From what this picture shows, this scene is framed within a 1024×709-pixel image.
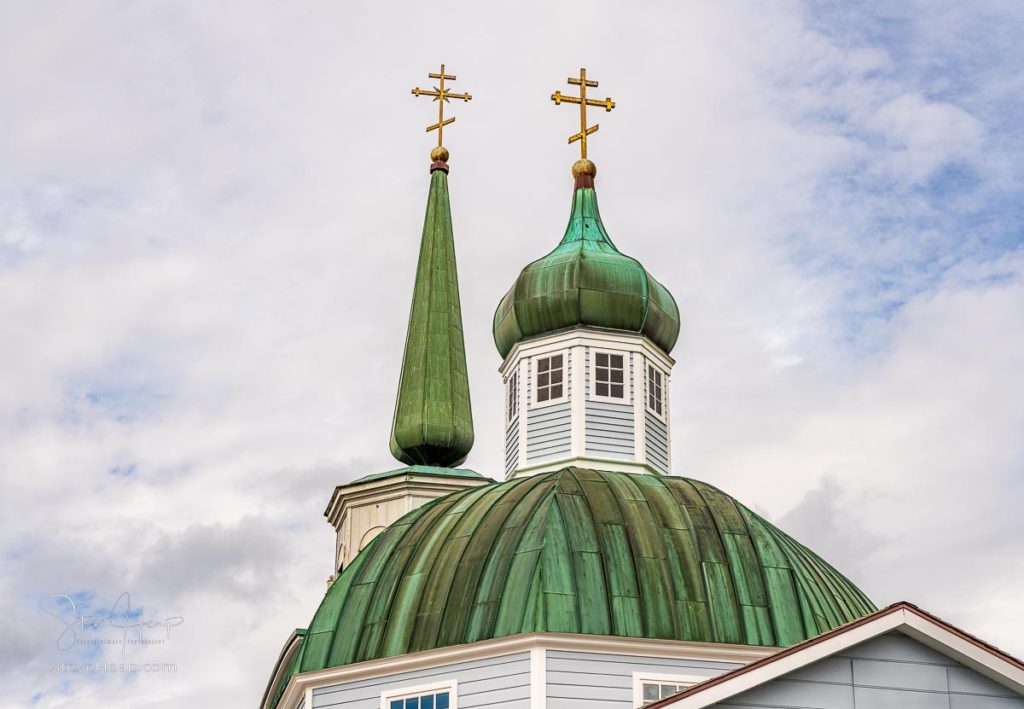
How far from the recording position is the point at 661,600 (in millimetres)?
24703

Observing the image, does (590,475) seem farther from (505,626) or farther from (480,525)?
(505,626)

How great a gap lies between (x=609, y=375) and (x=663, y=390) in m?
1.34

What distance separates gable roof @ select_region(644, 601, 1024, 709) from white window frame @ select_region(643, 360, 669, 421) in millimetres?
15043

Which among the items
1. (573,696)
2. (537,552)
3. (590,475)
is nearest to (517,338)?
(590,475)

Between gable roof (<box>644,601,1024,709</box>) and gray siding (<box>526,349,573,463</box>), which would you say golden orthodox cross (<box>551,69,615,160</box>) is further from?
gable roof (<box>644,601,1024,709</box>)

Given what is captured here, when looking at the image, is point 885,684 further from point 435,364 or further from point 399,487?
point 435,364

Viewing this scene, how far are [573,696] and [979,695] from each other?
762cm

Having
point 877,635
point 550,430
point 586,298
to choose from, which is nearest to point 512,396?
point 550,430

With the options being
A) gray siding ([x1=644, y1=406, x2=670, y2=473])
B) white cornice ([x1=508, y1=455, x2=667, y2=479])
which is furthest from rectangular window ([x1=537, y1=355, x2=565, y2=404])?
gray siding ([x1=644, y1=406, x2=670, y2=473])

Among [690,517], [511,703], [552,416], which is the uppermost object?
[552,416]

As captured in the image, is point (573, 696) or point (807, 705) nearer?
point (807, 705)

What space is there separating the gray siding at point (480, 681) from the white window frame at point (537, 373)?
8439 mm

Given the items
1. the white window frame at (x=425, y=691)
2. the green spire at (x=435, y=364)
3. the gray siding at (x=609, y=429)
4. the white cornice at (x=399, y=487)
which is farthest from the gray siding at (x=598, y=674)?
the green spire at (x=435, y=364)

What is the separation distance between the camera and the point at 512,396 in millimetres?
33031
